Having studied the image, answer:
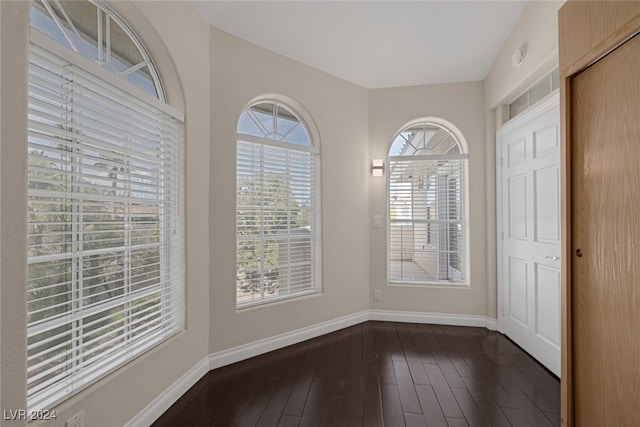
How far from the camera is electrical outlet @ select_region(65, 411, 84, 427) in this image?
4.39ft

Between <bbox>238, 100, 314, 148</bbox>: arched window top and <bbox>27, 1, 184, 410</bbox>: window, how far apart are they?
2.66 ft

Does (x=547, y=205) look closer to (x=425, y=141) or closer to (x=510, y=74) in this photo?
(x=510, y=74)

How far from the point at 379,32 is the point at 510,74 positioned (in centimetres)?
125

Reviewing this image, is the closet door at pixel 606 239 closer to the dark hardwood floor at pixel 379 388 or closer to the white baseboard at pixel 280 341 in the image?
the dark hardwood floor at pixel 379 388

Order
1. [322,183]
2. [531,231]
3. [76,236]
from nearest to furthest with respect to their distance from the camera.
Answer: [76,236] → [531,231] → [322,183]

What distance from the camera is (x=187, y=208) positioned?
220 centimetres

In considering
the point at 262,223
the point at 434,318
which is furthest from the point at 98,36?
the point at 434,318

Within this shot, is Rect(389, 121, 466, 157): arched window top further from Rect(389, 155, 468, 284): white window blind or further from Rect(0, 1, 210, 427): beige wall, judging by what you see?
Rect(0, 1, 210, 427): beige wall

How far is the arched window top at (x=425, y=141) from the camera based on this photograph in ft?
11.6

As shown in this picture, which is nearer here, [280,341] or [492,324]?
[280,341]

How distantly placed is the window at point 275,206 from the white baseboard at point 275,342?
1.25ft

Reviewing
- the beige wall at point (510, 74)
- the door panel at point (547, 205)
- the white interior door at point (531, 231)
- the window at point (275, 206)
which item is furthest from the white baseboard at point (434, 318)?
the door panel at point (547, 205)

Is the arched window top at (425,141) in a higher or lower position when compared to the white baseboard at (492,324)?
higher

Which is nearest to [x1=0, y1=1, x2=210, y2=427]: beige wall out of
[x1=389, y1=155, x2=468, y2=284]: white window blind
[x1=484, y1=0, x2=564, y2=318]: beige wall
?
[x1=389, y1=155, x2=468, y2=284]: white window blind
